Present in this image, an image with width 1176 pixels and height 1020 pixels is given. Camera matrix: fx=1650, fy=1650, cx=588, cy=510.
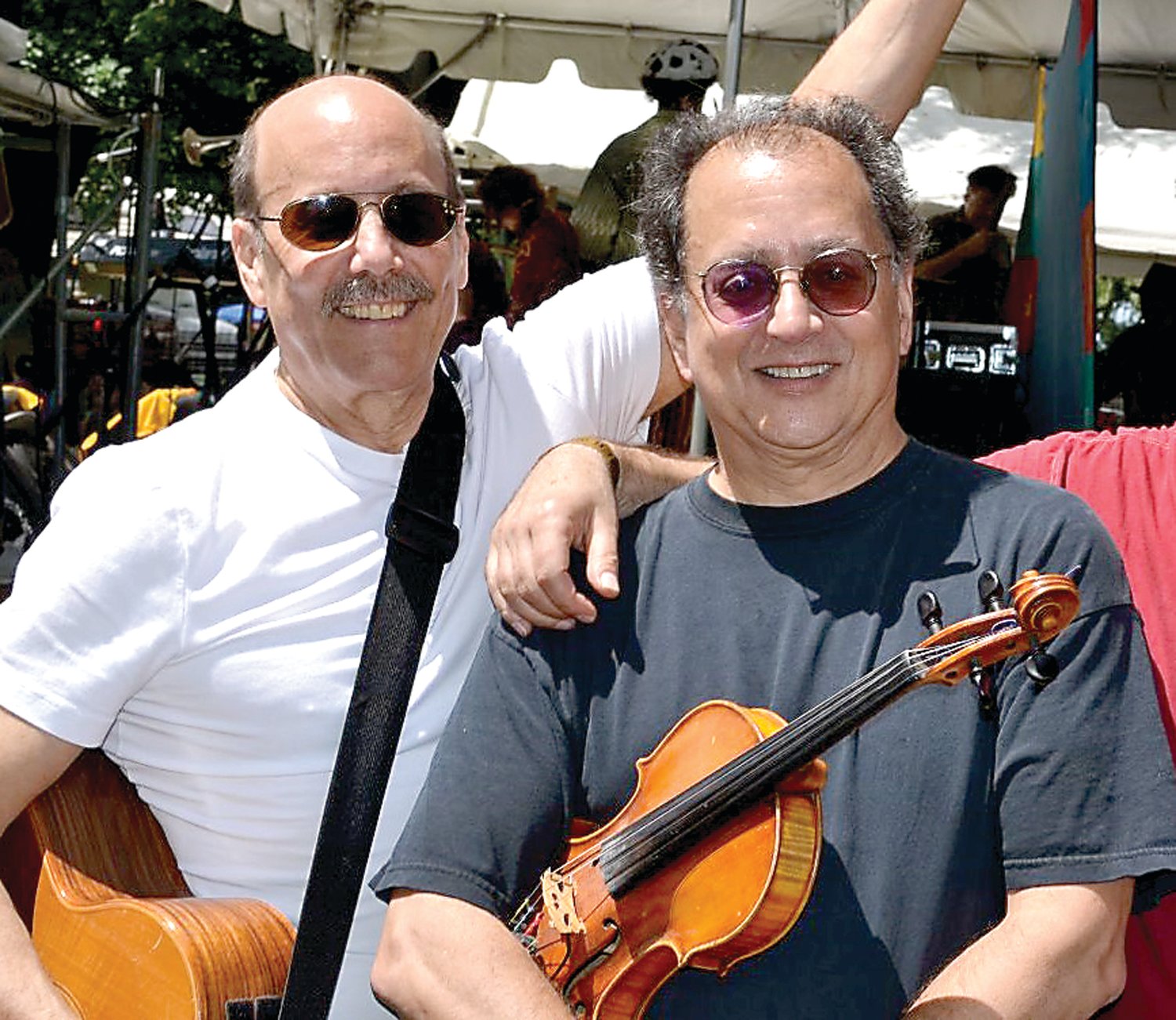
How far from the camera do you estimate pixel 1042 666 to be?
1711mm

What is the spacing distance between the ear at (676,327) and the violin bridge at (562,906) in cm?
68

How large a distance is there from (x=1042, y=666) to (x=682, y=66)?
18.7ft

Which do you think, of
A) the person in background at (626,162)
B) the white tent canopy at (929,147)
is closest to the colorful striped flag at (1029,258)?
the person in background at (626,162)

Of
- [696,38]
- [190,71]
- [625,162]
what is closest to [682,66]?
[625,162]

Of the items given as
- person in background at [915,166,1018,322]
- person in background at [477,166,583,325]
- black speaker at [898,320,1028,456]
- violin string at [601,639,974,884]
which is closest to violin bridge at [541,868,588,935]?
violin string at [601,639,974,884]

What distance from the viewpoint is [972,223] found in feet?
27.3

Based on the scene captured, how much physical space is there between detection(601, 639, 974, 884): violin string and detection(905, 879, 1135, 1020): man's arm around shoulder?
0.27m

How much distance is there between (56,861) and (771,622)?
1.14 metres

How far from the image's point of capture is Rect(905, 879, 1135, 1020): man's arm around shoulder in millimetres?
1699

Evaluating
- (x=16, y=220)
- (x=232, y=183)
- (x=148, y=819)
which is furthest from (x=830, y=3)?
(x=148, y=819)

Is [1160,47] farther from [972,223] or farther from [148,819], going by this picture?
[148,819]

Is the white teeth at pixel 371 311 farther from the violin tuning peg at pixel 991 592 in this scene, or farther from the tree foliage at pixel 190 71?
the tree foliage at pixel 190 71

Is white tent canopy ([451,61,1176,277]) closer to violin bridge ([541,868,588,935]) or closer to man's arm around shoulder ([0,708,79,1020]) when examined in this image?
man's arm around shoulder ([0,708,79,1020])

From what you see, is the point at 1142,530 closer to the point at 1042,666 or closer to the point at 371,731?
the point at 1042,666
